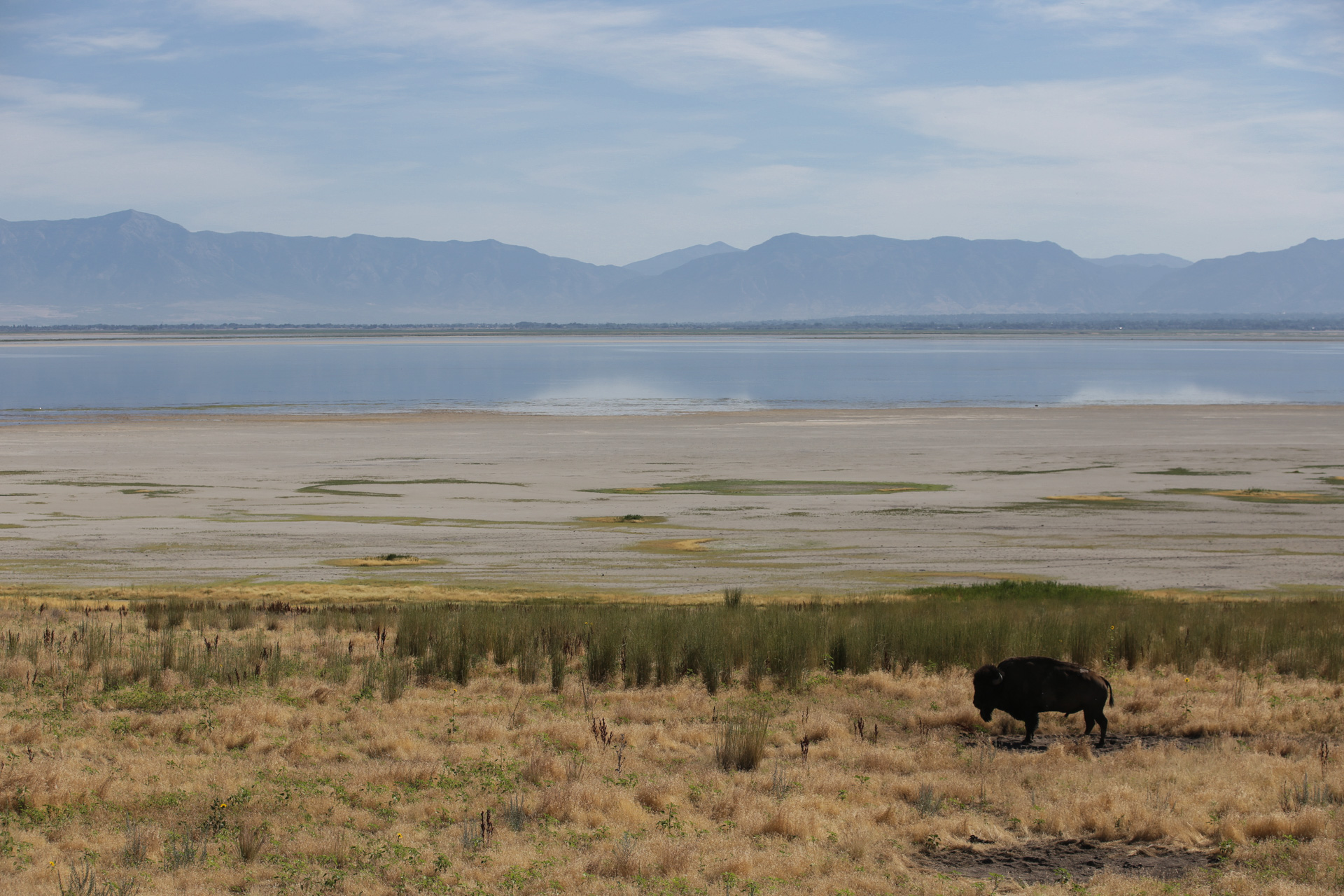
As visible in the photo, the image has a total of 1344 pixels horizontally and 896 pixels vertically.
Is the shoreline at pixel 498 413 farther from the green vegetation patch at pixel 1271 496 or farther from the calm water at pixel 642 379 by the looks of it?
the green vegetation patch at pixel 1271 496

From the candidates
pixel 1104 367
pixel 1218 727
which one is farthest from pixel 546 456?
pixel 1104 367

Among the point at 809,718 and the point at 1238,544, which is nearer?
the point at 809,718

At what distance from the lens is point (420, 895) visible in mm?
6543

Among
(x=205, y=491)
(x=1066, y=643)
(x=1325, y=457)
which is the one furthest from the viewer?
(x=1325, y=457)

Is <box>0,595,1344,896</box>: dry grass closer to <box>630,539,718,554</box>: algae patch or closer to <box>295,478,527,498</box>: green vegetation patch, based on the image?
<box>630,539,718,554</box>: algae patch

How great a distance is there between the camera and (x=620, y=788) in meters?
8.41

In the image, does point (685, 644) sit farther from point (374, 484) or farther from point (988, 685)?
point (374, 484)

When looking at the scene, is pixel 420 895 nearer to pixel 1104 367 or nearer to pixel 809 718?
pixel 809 718

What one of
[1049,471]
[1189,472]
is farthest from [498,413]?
[1189,472]

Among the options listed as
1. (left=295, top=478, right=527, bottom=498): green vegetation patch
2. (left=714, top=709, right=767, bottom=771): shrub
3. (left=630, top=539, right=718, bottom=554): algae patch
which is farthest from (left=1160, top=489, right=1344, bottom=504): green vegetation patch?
(left=714, top=709, right=767, bottom=771): shrub

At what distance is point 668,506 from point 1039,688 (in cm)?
2324

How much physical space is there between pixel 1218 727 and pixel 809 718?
353 centimetres

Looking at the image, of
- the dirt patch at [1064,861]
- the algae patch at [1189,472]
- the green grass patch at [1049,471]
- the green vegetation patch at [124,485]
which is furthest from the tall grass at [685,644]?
the algae patch at [1189,472]

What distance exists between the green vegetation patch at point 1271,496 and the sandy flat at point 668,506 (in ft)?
0.66
